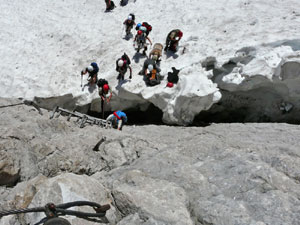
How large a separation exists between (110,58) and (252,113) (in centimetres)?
790

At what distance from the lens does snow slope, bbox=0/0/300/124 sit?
10047mm

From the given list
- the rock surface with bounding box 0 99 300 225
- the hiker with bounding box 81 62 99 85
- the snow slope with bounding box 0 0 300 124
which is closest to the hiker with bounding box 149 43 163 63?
the snow slope with bounding box 0 0 300 124

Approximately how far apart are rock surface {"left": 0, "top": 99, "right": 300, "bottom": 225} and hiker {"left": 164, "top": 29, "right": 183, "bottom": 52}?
684 cm

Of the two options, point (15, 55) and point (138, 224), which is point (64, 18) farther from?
point (138, 224)

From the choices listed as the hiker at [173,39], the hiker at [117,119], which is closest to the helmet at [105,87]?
the hiker at [117,119]

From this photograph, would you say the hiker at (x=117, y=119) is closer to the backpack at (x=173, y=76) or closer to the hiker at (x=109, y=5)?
the backpack at (x=173, y=76)

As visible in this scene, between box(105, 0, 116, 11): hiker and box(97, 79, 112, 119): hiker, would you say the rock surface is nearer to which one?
box(97, 79, 112, 119): hiker

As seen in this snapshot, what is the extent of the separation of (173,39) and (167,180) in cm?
A: 911

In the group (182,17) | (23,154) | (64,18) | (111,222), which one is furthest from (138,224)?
(64,18)

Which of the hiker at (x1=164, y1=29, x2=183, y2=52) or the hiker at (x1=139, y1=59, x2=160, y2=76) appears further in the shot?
the hiker at (x1=164, y1=29, x2=183, y2=52)

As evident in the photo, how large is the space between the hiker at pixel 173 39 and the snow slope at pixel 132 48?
0.42m

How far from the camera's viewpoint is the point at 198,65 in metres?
10.6

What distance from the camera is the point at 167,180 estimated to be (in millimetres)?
4266

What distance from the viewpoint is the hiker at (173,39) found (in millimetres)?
11836
